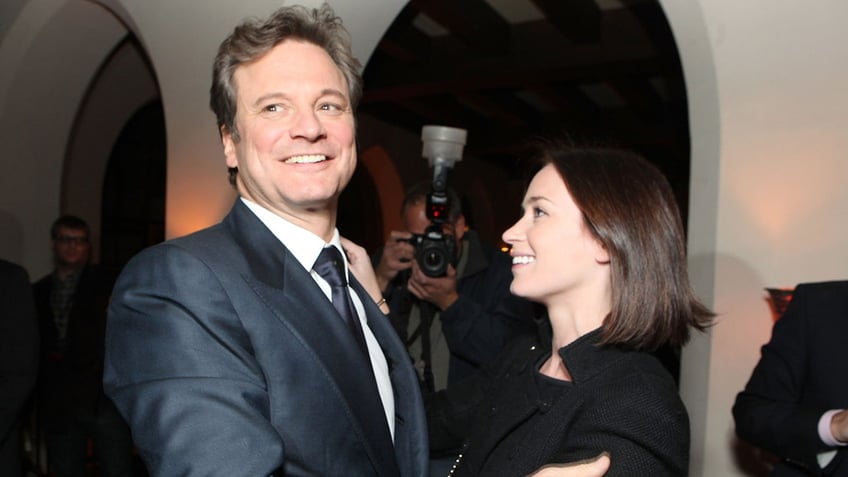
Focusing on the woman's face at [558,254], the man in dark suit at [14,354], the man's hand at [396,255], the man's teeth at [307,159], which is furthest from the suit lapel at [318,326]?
the man in dark suit at [14,354]

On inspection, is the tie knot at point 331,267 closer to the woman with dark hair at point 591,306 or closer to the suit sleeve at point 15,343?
the woman with dark hair at point 591,306

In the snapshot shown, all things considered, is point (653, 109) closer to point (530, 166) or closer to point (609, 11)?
point (609, 11)

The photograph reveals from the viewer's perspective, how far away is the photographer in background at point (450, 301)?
8.44 feet

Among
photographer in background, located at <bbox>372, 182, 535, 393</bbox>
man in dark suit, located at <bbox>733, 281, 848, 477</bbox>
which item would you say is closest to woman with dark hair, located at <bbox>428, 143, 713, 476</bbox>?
man in dark suit, located at <bbox>733, 281, 848, 477</bbox>

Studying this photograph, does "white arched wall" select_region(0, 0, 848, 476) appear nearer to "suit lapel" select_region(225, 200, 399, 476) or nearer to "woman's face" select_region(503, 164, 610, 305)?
"woman's face" select_region(503, 164, 610, 305)

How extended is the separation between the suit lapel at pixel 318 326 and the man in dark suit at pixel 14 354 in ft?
6.59

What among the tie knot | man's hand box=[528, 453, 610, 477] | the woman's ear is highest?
the woman's ear

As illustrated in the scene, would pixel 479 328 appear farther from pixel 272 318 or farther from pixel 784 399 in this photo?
pixel 272 318

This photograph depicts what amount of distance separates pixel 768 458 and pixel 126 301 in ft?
7.45

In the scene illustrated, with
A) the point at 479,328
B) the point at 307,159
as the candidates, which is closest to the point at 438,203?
the point at 479,328

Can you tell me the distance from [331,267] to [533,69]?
5.07m

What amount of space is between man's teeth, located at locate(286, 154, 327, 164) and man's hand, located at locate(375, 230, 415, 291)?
56.7 inches

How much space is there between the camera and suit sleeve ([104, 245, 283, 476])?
98 cm

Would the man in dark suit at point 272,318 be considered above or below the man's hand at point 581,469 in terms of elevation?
above
